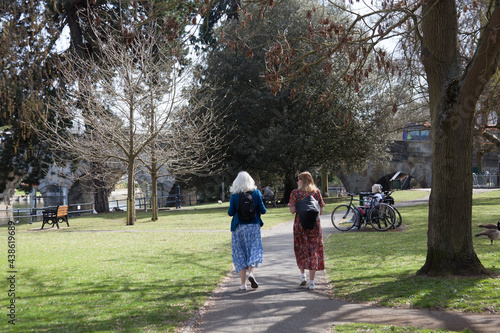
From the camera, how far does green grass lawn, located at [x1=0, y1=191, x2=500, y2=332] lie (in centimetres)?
566

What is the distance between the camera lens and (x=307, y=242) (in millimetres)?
7316

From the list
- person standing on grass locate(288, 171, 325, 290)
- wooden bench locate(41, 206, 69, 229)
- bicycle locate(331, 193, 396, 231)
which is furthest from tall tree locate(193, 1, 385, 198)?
person standing on grass locate(288, 171, 325, 290)

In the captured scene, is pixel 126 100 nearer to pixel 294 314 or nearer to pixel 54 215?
pixel 54 215

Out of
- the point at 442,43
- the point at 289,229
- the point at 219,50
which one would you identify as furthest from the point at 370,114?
the point at 442,43

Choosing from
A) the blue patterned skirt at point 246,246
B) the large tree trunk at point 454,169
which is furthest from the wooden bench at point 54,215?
the large tree trunk at point 454,169

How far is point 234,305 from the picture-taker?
20.3ft

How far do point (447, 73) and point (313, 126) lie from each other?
2185 centimetres

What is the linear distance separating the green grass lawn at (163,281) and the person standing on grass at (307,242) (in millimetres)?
465

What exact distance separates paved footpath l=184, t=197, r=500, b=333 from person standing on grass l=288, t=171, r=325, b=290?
312 millimetres

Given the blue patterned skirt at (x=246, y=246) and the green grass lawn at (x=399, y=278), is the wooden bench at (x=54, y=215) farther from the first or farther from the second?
the blue patterned skirt at (x=246, y=246)

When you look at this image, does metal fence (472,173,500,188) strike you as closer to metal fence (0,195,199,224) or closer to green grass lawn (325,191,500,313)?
metal fence (0,195,199,224)

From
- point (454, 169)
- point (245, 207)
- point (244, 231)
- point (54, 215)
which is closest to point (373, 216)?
point (454, 169)

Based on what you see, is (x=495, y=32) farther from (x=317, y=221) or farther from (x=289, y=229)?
(x=289, y=229)

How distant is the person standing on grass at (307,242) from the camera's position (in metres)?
7.18
